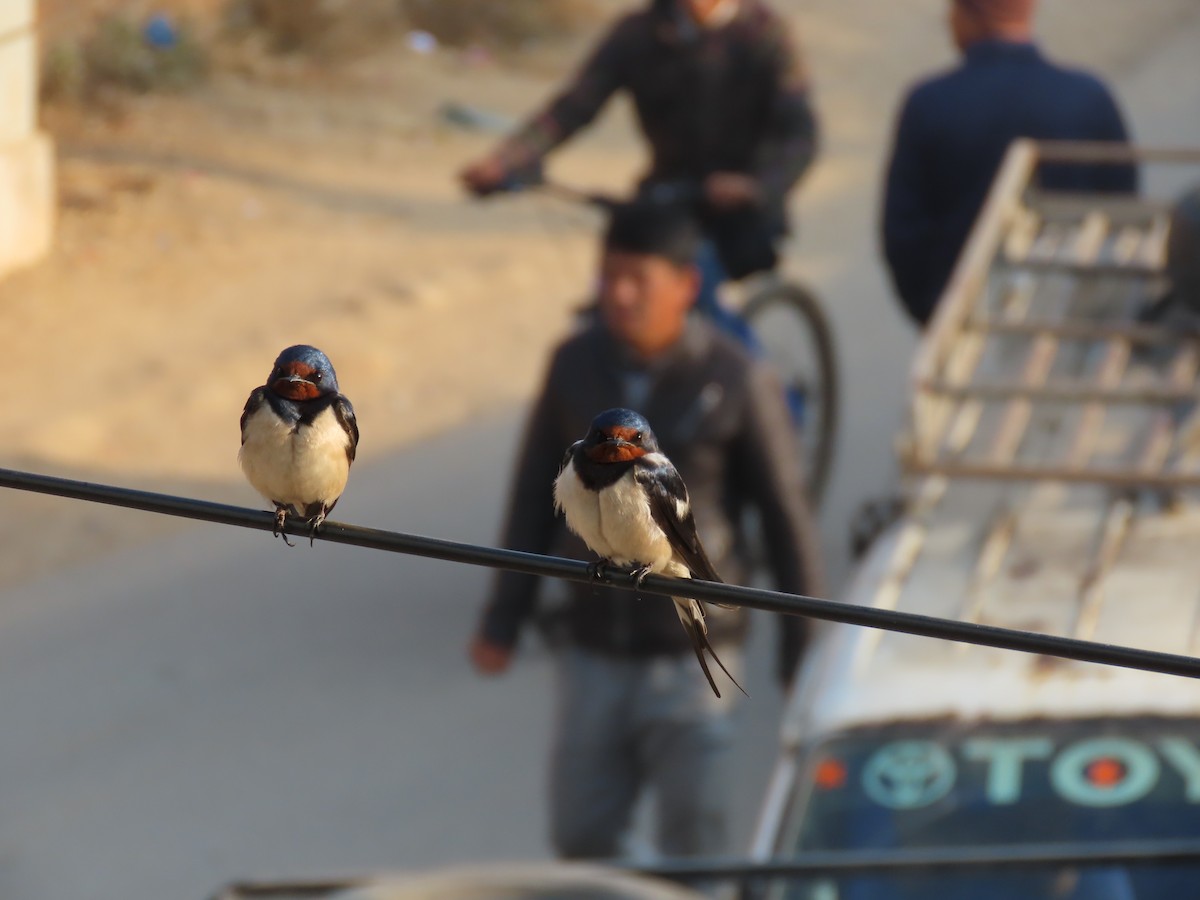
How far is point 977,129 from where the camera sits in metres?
7.02

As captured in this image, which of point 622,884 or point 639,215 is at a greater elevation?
point 639,215

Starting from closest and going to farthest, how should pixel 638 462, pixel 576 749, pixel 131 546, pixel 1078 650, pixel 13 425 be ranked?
pixel 1078 650, pixel 638 462, pixel 576 749, pixel 131 546, pixel 13 425

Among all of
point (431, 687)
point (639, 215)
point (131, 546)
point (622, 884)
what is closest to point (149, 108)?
point (131, 546)

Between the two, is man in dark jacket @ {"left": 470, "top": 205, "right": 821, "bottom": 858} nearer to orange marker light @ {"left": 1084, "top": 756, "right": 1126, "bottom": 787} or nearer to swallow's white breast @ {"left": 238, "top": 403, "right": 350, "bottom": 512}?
orange marker light @ {"left": 1084, "top": 756, "right": 1126, "bottom": 787}

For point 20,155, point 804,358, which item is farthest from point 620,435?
point 20,155

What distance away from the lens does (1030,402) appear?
5445 millimetres

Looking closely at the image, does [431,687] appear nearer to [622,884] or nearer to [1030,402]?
[1030,402]

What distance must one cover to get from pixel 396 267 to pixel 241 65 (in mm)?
3694

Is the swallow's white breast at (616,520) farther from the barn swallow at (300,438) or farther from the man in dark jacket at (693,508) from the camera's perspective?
the man in dark jacket at (693,508)

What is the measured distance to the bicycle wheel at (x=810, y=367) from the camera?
845 cm

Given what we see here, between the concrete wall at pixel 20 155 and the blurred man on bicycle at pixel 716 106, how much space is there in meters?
4.50

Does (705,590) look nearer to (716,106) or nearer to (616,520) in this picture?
(616,520)

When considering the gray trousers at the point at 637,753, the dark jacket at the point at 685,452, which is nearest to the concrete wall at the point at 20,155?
the dark jacket at the point at 685,452

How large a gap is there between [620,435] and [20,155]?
954 cm
